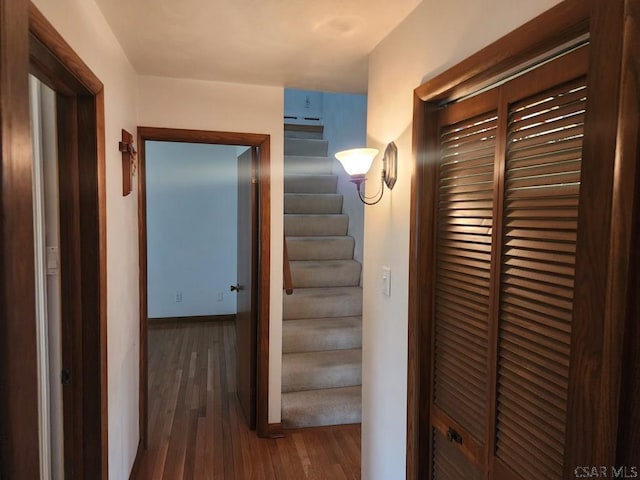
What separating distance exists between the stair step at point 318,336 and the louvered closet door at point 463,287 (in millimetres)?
1965

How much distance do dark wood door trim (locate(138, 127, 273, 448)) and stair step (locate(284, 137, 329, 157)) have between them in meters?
2.55

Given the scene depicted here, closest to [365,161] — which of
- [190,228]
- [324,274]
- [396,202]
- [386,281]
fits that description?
[396,202]

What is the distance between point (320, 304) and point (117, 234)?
6.68 feet

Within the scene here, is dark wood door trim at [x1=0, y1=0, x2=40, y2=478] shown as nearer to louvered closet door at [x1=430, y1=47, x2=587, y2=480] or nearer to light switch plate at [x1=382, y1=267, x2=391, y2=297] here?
louvered closet door at [x1=430, y1=47, x2=587, y2=480]

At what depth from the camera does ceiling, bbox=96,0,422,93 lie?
167 cm

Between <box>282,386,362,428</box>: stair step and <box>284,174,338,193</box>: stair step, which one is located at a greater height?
<box>284,174,338,193</box>: stair step

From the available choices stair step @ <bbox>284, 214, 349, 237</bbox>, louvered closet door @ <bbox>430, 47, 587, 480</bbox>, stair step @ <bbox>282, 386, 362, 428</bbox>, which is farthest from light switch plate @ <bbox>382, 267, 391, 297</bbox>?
stair step @ <bbox>284, 214, 349, 237</bbox>

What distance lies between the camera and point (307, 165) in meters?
5.03

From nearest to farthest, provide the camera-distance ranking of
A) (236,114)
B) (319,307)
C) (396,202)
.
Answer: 1. (396,202)
2. (236,114)
3. (319,307)

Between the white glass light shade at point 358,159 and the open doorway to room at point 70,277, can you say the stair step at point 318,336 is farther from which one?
the white glass light shade at point 358,159

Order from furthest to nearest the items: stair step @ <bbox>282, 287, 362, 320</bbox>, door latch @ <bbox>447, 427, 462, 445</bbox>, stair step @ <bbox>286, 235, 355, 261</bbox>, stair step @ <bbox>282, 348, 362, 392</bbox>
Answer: stair step @ <bbox>286, 235, 355, 261</bbox> → stair step @ <bbox>282, 287, 362, 320</bbox> → stair step @ <bbox>282, 348, 362, 392</bbox> → door latch @ <bbox>447, 427, 462, 445</bbox>

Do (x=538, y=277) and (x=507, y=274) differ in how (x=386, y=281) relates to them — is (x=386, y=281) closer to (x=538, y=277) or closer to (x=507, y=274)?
(x=507, y=274)

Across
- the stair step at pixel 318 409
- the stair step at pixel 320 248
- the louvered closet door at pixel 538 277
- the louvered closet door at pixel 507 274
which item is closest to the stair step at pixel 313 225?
the stair step at pixel 320 248

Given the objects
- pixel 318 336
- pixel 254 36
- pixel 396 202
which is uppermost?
pixel 254 36
